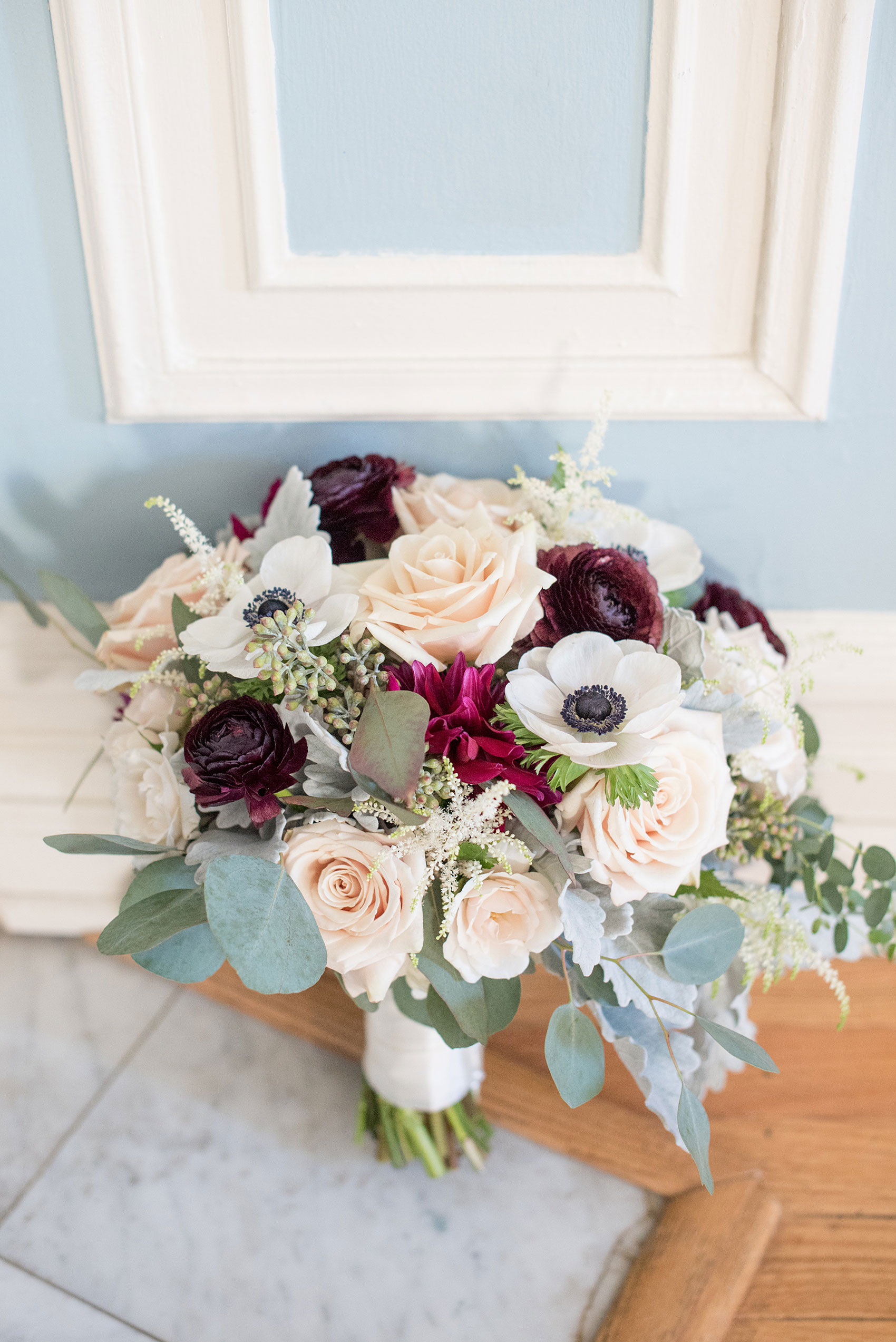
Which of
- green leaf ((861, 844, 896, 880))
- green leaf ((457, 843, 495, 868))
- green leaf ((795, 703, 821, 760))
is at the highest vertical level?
green leaf ((457, 843, 495, 868))

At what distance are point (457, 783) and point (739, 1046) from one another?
283 millimetres

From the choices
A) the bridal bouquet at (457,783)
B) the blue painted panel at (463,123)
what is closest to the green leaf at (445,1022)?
the bridal bouquet at (457,783)

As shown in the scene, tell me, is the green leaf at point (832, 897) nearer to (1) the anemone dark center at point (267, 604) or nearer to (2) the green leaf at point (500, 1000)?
(2) the green leaf at point (500, 1000)

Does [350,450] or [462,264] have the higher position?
[462,264]

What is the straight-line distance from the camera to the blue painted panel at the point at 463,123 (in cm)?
67

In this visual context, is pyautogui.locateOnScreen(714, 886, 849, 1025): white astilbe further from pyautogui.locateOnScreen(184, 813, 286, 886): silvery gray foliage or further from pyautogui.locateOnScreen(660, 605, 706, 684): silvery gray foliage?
pyautogui.locateOnScreen(184, 813, 286, 886): silvery gray foliage

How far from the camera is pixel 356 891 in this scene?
1.86ft

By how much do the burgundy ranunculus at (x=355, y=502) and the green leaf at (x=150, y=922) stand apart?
313 millimetres

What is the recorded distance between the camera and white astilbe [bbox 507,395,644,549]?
702mm

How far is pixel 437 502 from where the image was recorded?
711mm

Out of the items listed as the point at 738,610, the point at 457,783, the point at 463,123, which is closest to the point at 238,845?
the point at 457,783

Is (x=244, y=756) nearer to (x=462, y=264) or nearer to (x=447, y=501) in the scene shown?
(x=447, y=501)

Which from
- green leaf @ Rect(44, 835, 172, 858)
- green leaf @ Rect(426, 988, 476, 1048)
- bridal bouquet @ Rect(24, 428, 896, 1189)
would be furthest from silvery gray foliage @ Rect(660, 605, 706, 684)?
green leaf @ Rect(44, 835, 172, 858)

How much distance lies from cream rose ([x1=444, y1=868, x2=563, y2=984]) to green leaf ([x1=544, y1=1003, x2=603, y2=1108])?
0.22 feet
